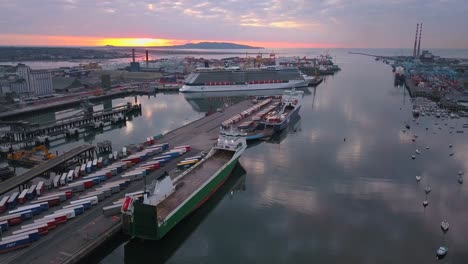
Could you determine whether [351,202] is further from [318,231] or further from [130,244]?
[130,244]

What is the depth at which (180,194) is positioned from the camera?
19.5m

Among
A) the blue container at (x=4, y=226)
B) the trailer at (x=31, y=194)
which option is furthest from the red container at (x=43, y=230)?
→ the trailer at (x=31, y=194)

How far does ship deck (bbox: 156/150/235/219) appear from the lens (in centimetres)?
1803

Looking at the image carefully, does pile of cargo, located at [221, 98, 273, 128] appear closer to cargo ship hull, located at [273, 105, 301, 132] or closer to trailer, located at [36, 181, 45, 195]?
cargo ship hull, located at [273, 105, 301, 132]

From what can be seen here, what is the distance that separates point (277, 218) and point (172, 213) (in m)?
6.53

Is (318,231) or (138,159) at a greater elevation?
(138,159)

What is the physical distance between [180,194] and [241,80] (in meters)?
63.4

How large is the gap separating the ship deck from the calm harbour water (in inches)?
64.5

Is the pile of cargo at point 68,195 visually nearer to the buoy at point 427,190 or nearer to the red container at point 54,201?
the red container at point 54,201

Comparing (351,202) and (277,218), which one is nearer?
(277,218)

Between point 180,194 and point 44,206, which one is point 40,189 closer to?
point 44,206

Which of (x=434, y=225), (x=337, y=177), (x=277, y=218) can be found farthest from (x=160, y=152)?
(x=434, y=225)

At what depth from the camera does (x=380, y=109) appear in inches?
2105

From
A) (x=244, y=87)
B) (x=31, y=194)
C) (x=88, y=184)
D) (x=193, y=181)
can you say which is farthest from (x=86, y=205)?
(x=244, y=87)
